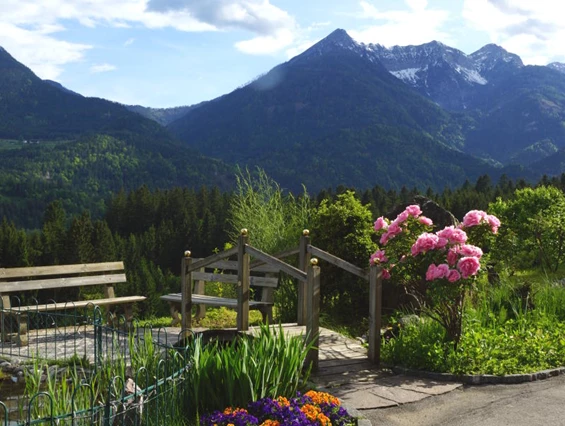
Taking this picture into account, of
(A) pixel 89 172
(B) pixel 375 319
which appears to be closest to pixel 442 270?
(B) pixel 375 319

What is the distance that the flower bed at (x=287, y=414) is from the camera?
4906 mm

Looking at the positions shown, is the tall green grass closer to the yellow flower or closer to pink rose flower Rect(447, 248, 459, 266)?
the yellow flower

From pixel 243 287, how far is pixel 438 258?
8.32 feet

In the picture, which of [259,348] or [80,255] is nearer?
[259,348]

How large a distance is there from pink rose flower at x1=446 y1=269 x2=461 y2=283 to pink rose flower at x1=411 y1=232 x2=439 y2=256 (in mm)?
367

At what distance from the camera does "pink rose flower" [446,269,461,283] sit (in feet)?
23.1

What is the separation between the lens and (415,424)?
5.66 meters

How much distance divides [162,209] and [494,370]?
73.6 meters

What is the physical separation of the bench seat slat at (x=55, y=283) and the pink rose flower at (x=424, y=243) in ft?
18.0

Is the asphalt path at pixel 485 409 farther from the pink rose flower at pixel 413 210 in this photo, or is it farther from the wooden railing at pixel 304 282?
the pink rose flower at pixel 413 210

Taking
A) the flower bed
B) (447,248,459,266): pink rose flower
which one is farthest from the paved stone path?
(447,248,459,266): pink rose flower

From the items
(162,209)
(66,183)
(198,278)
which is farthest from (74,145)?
(198,278)

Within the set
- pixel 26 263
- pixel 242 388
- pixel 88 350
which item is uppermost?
pixel 242 388

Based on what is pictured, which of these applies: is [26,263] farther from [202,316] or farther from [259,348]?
[259,348]
